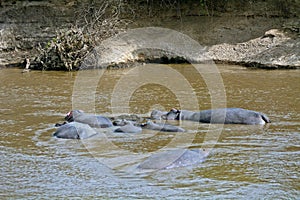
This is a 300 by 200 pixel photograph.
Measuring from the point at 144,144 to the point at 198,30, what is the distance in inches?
382

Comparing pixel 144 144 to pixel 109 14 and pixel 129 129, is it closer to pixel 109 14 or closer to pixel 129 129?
pixel 129 129

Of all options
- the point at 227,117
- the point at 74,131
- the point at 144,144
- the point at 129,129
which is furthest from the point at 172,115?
the point at 74,131

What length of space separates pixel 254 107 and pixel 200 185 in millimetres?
4351

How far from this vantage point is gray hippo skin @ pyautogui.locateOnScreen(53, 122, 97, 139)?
8484 mm

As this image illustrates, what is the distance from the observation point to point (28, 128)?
9.06 meters

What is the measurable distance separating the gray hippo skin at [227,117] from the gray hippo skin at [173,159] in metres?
1.89

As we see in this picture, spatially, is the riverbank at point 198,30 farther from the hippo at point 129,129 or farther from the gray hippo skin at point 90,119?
the hippo at point 129,129

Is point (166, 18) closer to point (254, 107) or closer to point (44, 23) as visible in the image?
point (44, 23)

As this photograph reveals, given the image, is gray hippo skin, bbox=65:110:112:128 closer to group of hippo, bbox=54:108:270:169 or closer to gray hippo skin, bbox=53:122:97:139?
group of hippo, bbox=54:108:270:169

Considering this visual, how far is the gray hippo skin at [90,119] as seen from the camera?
9.13 m

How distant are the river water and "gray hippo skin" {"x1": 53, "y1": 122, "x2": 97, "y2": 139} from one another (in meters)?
0.14

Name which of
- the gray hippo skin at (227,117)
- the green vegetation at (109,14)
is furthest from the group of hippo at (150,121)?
the green vegetation at (109,14)

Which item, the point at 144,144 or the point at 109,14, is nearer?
the point at 144,144

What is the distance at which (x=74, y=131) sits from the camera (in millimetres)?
8531
